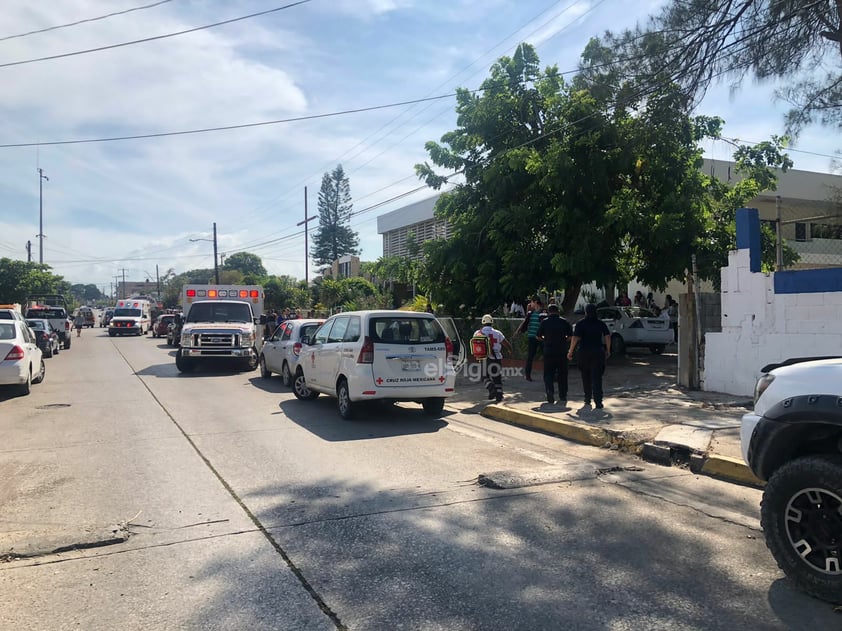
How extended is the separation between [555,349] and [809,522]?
704 centimetres

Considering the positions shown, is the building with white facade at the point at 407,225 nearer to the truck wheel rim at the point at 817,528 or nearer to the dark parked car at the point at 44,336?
the dark parked car at the point at 44,336

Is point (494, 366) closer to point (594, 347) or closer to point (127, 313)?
point (594, 347)

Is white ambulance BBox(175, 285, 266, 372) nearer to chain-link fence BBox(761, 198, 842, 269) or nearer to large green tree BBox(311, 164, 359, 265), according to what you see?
chain-link fence BBox(761, 198, 842, 269)

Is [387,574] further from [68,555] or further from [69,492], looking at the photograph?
[69,492]

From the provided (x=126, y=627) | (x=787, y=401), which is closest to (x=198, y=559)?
(x=126, y=627)

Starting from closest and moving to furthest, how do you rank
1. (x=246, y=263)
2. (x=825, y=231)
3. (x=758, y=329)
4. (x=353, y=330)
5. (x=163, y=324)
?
(x=353, y=330) → (x=758, y=329) → (x=825, y=231) → (x=163, y=324) → (x=246, y=263)

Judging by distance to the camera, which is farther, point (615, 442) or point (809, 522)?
point (615, 442)

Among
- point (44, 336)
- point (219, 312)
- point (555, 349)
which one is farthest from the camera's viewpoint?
point (44, 336)

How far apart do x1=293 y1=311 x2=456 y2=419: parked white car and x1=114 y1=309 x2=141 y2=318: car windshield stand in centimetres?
3904

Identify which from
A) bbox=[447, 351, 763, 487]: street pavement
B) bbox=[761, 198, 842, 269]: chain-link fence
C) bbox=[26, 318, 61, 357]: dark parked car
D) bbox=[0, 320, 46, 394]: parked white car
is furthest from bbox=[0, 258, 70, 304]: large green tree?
bbox=[761, 198, 842, 269]: chain-link fence

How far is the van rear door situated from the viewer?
10.1 m

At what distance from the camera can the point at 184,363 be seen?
18.0 metres

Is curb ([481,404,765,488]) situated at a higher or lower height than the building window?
lower
